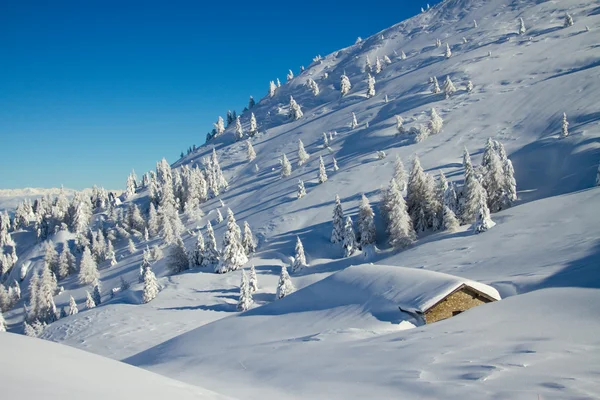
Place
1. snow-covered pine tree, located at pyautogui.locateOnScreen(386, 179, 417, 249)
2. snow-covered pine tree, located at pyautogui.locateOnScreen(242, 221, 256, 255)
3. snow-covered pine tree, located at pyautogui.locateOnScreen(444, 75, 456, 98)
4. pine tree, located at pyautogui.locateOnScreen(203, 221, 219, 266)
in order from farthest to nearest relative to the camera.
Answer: snow-covered pine tree, located at pyautogui.locateOnScreen(444, 75, 456, 98) → snow-covered pine tree, located at pyautogui.locateOnScreen(242, 221, 256, 255) → pine tree, located at pyautogui.locateOnScreen(203, 221, 219, 266) → snow-covered pine tree, located at pyautogui.locateOnScreen(386, 179, 417, 249)

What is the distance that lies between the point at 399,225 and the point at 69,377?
141ft

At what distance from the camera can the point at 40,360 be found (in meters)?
5.23

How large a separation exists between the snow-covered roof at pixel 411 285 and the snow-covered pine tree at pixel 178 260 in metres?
46.9

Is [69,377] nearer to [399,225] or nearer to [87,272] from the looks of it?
[399,225]

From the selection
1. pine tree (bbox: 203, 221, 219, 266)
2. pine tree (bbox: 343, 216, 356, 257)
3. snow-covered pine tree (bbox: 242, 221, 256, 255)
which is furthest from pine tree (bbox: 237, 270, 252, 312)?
snow-covered pine tree (bbox: 242, 221, 256, 255)

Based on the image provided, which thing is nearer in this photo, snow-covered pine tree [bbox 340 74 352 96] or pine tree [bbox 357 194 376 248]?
pine tree [bbox 357 194 376 248]

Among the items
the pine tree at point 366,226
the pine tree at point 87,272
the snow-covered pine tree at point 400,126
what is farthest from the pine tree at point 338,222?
the pine tree at point 87,272

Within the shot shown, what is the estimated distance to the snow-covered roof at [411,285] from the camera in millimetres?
15664

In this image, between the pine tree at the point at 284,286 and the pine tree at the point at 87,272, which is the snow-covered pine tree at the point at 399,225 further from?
the pine tree at the point at 87,272

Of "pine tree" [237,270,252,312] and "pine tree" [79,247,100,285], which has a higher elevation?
"pine tree" [79,247,100,285]

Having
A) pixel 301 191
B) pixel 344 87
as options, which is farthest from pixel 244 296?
pixel 344 87

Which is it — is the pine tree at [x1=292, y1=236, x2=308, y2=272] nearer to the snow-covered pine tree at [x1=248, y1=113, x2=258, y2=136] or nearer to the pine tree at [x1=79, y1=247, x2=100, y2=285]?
the pine tree at [x1=79, y1=247, x2=100, y2=285]

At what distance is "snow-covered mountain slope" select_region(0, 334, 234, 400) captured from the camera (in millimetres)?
4234

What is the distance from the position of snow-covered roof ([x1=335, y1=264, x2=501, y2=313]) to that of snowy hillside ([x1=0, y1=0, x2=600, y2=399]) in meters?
0.18
